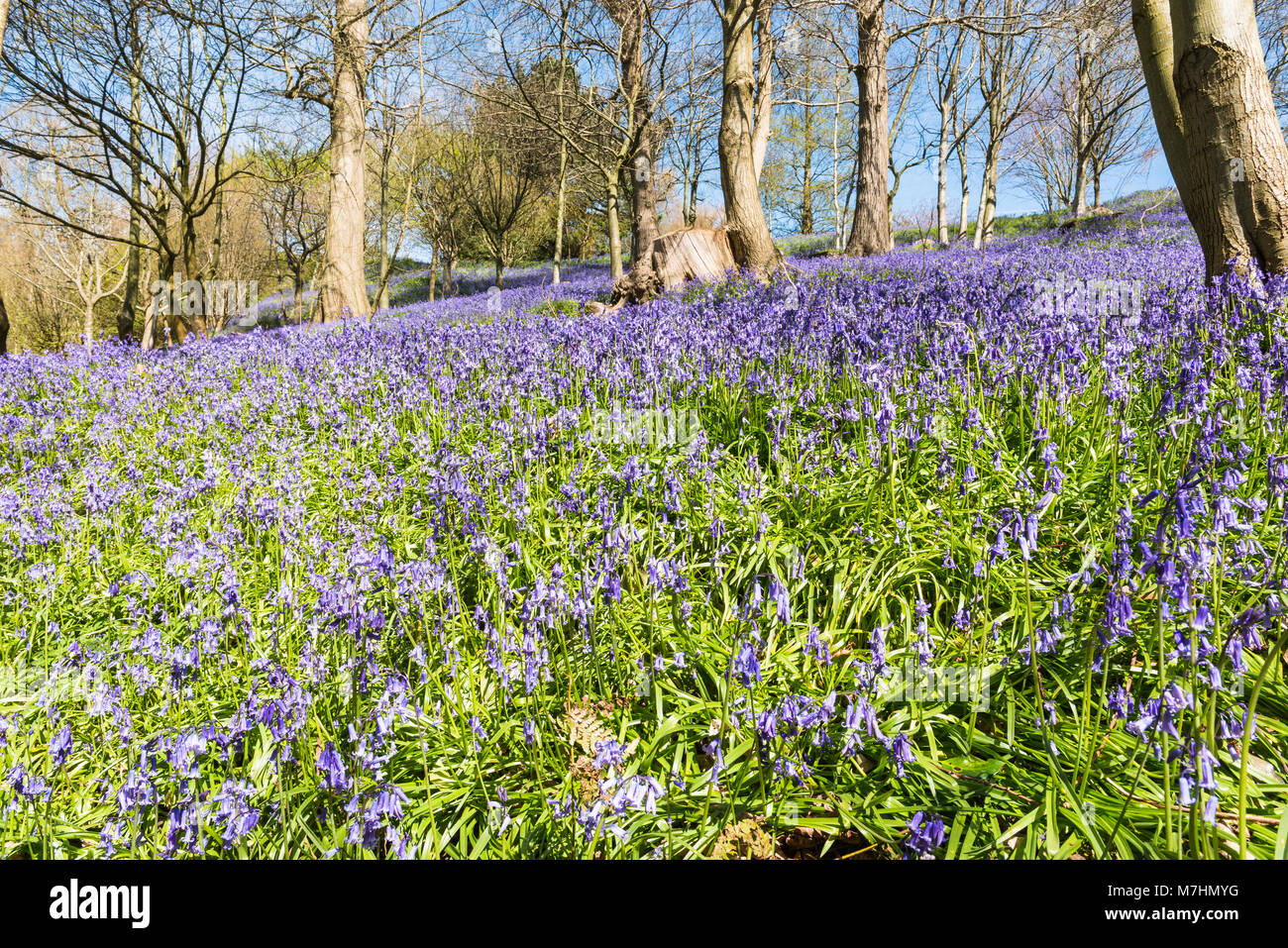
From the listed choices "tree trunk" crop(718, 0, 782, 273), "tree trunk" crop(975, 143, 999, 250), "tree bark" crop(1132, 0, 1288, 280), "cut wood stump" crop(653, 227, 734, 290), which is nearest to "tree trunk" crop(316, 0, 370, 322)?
"cut wood stump" crop(653, 227, 734, 290)

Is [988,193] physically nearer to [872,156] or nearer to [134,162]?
[872,156]

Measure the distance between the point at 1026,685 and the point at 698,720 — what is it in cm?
106

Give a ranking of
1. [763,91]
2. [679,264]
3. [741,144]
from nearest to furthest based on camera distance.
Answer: [741,144] → [679,264] → [763,91]

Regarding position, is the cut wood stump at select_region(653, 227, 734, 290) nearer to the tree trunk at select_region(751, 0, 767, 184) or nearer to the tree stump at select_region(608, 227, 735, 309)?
the tree stump at select_region(608, 227, 735, 309)

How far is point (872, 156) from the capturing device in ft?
46.7

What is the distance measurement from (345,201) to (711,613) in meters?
12.5

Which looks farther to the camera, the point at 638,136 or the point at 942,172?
the point at 942,172

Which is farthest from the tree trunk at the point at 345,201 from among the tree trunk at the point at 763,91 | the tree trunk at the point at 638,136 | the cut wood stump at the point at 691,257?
the tree trunk at the point at 763,91

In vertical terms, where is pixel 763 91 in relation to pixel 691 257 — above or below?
above

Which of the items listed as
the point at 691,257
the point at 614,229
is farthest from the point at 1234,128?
the point at 614,229

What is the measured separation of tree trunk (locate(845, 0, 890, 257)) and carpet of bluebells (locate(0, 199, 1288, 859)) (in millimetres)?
10431

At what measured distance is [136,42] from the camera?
10.3 metres

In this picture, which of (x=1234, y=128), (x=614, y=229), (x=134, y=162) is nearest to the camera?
(x=1234, y=128)

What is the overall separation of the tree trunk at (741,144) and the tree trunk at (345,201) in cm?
660
